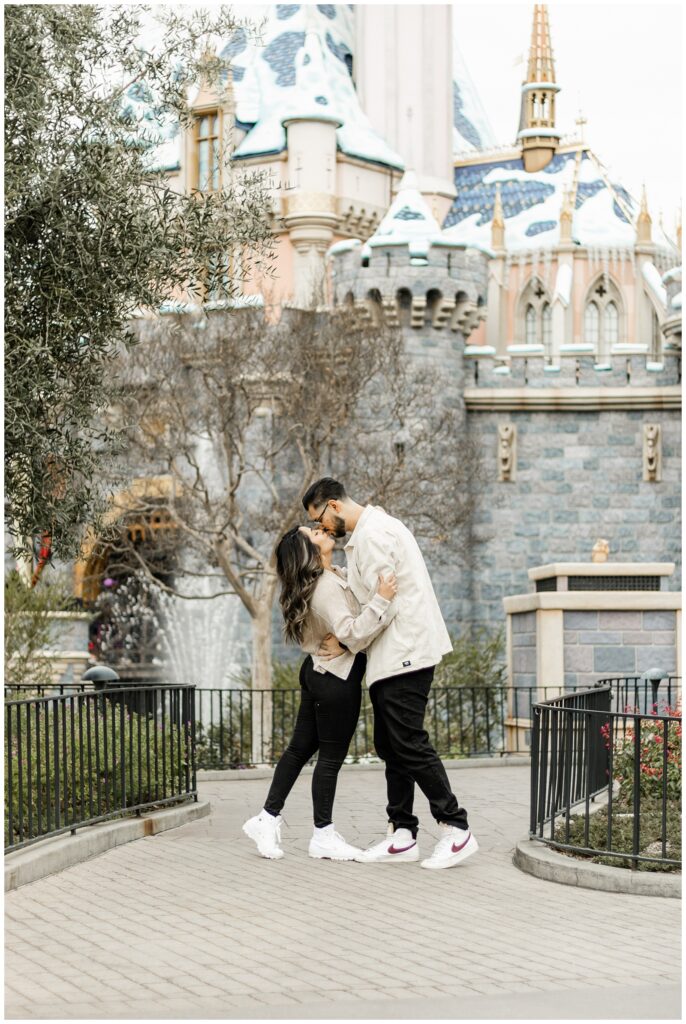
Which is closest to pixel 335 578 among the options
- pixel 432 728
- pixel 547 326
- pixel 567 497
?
pixel 432 728

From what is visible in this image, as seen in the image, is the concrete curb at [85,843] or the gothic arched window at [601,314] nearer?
the concrete curb at [85,843]

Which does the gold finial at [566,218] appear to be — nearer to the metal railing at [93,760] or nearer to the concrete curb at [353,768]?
the concrete curb at [353,768]

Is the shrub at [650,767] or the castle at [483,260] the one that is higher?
the castle at [483,260]

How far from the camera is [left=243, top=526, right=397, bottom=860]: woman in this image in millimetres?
7688

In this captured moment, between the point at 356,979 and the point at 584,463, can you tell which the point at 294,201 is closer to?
the point at 584,463

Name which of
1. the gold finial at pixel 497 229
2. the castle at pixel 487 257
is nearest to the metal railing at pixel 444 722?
the castle at pixel 487 257

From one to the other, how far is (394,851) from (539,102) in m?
43.9

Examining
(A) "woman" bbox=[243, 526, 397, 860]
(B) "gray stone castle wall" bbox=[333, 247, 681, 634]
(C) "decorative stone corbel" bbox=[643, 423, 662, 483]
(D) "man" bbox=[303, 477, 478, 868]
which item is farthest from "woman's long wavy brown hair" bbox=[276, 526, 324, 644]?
(C) "decorative stone corbel" bbox=[643, 423, 662, 483]

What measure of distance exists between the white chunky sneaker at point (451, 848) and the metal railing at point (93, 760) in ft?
6.21

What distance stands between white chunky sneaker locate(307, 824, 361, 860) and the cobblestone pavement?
9 centimetres

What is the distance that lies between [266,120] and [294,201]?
251 centimetres

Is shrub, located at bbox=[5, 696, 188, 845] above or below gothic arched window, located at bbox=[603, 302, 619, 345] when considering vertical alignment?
below

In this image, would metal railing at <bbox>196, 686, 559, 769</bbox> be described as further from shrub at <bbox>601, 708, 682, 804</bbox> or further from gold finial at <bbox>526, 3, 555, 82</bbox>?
gold finial at <bbox>526, 3, 555, 82</bbox>

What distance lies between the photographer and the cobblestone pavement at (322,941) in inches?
201
